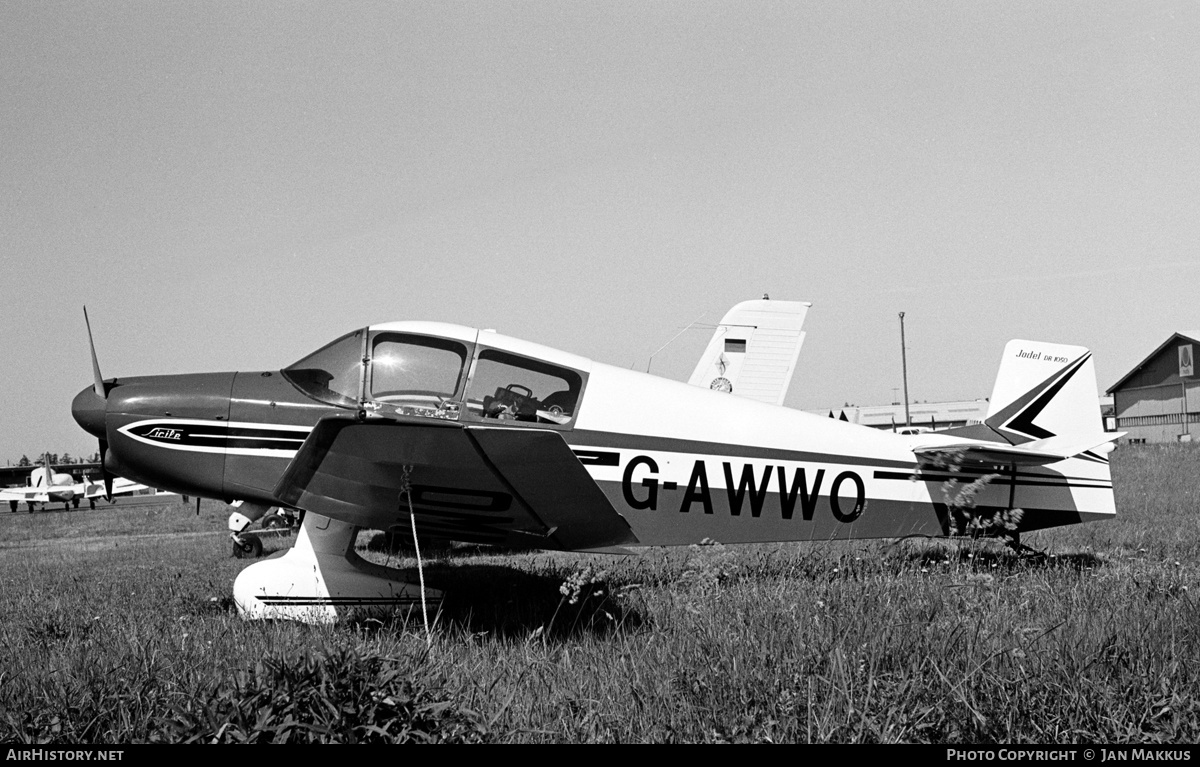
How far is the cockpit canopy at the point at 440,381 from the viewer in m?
5.37

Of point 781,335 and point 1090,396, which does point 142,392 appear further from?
point 781,335

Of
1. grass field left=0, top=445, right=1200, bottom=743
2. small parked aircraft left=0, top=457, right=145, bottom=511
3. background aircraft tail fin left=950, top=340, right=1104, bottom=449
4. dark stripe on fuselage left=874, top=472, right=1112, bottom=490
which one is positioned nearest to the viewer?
grass field left=0, top=445, right=1200, bottom=743

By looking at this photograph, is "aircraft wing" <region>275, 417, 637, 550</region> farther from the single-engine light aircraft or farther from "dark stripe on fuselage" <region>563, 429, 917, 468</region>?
"dark stripe on fuselage" <region>563, 429, 917, 468</region>

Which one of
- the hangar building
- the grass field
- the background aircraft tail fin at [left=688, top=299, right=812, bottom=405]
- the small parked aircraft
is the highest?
the background aircraft tail fin at [left=688, top=299, right=812, bottom=405]

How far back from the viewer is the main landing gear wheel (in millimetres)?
9352

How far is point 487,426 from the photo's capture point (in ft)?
16.2

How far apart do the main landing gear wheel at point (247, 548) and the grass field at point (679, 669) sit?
4.19m

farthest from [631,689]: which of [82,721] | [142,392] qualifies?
[142,392]

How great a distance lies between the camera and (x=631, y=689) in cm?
293

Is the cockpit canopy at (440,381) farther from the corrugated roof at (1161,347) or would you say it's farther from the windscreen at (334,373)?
the corrugated roof at (1161,347)

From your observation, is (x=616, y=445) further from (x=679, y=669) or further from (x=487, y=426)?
(x=679, y=669)

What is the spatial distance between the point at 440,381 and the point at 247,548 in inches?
212

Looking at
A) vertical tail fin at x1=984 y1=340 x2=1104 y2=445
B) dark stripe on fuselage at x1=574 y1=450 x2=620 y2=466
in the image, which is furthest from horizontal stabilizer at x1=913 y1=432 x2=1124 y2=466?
dark stripe on fuselage at x1=574 y1=450 x2=620 y2=466

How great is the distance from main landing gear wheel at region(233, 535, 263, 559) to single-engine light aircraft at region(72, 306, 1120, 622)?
4.01 metres
